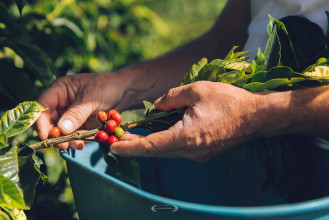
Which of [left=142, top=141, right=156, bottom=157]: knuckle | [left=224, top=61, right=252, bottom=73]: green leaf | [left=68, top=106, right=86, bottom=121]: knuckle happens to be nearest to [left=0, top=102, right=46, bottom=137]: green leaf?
[left=68, top=106, right=86, bottom=121]: knuckle

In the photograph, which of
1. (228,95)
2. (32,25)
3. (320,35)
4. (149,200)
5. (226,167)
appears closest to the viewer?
(149,200)

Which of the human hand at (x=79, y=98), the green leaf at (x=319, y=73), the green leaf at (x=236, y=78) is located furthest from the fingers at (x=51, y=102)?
the green leaf at (x=319, y=73)

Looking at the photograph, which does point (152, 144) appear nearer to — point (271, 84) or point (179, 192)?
point (271, 84)

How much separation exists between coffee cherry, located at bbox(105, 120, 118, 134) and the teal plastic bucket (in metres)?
0.13

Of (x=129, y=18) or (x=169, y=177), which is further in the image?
(x=129, y=18)

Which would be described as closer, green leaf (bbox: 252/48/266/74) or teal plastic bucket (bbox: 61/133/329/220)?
teal plastic bucket (bbox: 61/133/329/220)

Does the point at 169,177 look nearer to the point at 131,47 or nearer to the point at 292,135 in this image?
the point at 292,135

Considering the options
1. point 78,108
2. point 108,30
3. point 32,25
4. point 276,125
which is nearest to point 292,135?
point 276,125

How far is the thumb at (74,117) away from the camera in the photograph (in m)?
1.28

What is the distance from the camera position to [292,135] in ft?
4.33

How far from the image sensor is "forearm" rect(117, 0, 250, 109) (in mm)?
1661

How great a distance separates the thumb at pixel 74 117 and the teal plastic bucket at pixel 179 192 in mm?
83

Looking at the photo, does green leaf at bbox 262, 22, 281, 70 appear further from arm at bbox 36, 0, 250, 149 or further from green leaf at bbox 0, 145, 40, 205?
green leaf at bbox 0, 145, 40, 205

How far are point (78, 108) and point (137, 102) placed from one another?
0.35 m
